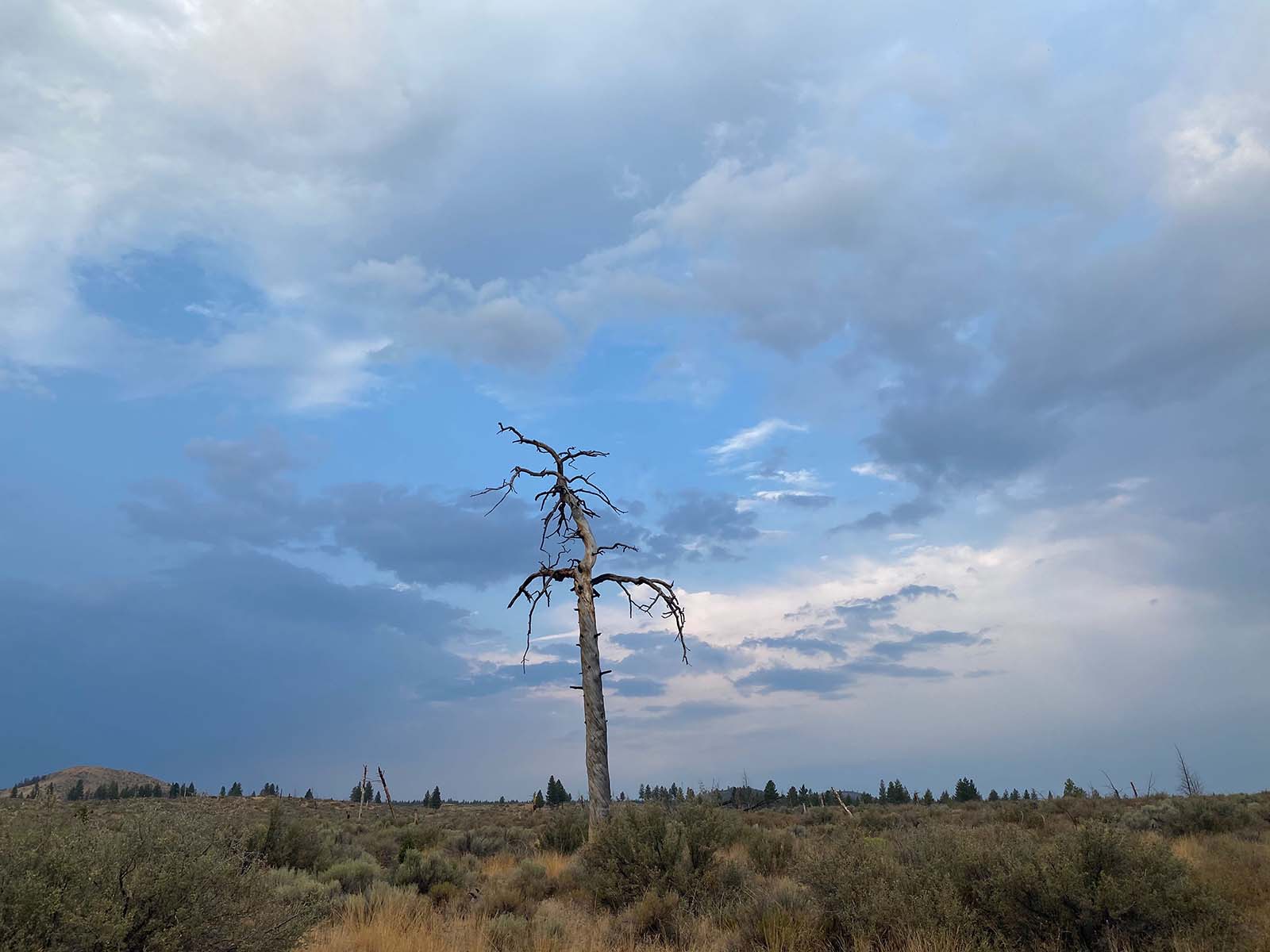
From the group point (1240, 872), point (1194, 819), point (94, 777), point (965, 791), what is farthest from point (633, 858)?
point (94, 777)

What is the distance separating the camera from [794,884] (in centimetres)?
988

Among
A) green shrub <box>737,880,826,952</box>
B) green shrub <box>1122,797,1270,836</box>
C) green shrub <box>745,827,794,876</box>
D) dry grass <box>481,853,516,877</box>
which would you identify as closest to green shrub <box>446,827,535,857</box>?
dry grass <box>481,853,516,877</box>

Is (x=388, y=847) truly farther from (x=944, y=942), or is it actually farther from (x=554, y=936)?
(x=944, y=942)

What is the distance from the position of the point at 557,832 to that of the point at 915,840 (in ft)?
33.0

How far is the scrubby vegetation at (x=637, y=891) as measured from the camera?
5000 millimetres

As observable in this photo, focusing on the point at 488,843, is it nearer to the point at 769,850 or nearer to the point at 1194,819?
the point at 769,850

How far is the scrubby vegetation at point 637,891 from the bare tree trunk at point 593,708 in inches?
62.2

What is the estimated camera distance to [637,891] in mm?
10336

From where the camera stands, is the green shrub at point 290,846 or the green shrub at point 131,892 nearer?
the green shrub at point 131,892

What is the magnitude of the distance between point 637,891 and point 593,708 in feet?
21.6

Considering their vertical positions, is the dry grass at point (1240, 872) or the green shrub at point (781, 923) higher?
the green shrub at point (781, 923)

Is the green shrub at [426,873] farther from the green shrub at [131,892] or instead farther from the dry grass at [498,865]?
Answer: the green shrub at [131,892]

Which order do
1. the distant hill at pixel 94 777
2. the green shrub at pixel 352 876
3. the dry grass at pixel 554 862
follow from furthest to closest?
the distant hill at pixel 94 777, the dry grass at pixel 554 862, the green shrub at pixel 352 876

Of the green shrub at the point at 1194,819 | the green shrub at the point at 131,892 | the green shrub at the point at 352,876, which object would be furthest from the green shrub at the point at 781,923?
the green shrub at the point at 1194,819
